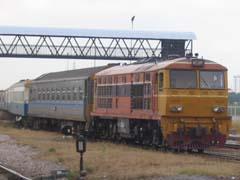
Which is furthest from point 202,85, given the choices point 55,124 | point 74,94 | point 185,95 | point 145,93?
point 55,124

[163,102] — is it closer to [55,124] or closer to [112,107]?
[112,107]

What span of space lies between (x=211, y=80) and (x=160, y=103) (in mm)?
2006

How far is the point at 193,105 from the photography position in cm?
2270

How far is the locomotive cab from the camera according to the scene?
22.4 meters

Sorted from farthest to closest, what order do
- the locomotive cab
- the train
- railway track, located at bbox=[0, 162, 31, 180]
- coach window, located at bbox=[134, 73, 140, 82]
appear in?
coach window, located at bbox=[134, 73, 140, 82], the train, the locomotive cab, railway track, located at bbox=[0, 162, 31, 180]

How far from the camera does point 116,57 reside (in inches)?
2645

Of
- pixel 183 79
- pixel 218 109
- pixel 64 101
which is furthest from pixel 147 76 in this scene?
pixel 64 101

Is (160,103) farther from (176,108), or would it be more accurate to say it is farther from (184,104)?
(184,104)

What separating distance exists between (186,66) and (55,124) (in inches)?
740

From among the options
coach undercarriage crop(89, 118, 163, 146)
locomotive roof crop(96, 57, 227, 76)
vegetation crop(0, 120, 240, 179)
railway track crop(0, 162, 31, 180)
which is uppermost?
locomotive roof crop(96, 57, 227, 76)

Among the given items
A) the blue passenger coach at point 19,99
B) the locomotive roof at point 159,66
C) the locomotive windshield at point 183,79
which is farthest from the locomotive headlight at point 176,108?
the blue passenger coach at point 19,99

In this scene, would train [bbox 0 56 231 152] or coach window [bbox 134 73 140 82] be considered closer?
train [bbox 0 56 231 152]

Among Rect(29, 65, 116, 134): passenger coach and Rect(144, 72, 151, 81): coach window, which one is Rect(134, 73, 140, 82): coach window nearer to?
Rect(144, 72, 151, 81): coach window

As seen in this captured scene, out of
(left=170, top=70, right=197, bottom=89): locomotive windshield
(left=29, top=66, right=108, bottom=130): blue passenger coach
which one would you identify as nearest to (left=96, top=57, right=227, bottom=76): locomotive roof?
(left=170, top=70, right=197, bottom=89): locomotive windshield
